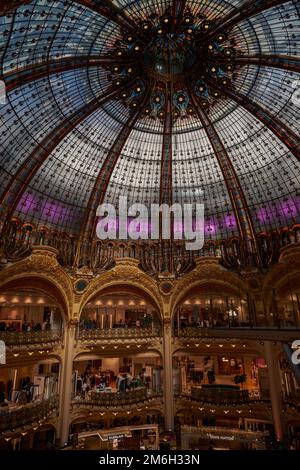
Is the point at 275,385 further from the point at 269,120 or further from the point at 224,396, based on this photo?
the point at 269,120

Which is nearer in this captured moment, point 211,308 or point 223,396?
point 223,396

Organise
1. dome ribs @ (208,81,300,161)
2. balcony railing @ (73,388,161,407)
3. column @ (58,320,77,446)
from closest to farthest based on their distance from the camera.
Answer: dome ribs @ (208,81,300,161)
column @ (58,320,77,446)
balcony railing @ (73,388,161,407)

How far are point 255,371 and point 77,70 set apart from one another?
3449cm

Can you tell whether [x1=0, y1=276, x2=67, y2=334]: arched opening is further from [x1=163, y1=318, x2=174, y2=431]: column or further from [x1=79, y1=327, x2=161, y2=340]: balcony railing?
[x1=163, y1=318, x2=174, y2=431]: column

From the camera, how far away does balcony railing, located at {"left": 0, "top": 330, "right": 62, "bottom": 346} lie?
2395cm

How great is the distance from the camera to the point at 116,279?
32.2 metres

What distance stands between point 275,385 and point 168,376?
1006 cm

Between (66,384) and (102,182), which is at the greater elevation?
(102,182)

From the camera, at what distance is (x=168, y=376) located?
31.0 m

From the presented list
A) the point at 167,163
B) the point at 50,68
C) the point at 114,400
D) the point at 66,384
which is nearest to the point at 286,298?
the point at 167,163

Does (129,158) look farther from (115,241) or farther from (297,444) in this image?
(297,444)

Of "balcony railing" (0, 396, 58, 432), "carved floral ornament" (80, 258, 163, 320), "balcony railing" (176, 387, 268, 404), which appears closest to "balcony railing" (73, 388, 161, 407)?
"balcony railing" (0, 396, 58, 432)

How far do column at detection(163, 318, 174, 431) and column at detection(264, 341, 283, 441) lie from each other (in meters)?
9.40

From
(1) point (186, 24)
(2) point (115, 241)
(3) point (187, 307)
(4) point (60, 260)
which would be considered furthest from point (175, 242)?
(1) point (186, 24)
